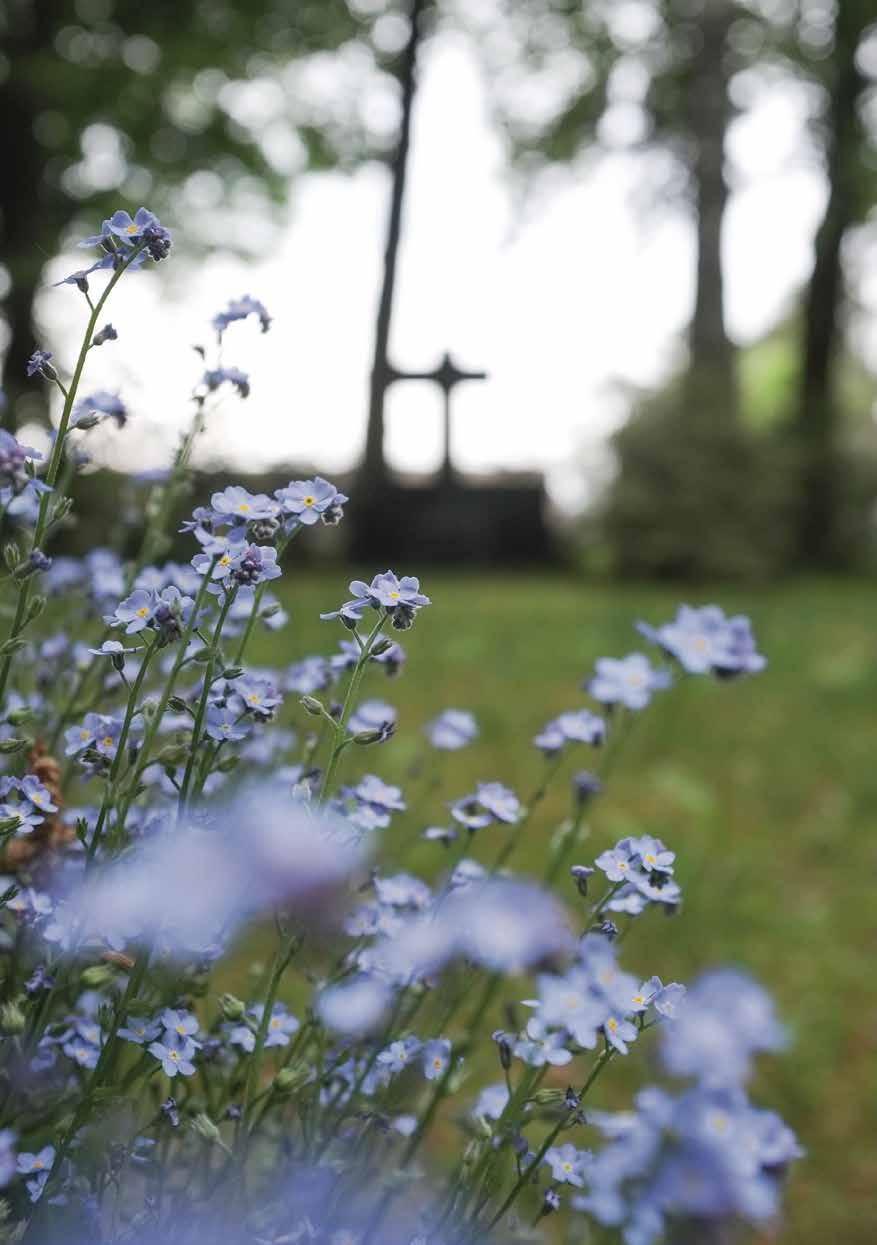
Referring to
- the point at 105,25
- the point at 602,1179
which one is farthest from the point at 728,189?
the point at 602,1179

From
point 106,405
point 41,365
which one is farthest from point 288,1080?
point 106,405

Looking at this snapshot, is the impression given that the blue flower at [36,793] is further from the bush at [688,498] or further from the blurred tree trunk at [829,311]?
the blurred tree trunk at [829,311]

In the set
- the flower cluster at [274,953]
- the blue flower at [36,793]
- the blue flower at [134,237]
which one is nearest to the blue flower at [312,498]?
the flower cluster at [274,953]

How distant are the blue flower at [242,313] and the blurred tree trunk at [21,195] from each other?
9388 millimetres

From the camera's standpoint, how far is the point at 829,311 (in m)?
11.8

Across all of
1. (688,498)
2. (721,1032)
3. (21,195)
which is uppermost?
(21,195)

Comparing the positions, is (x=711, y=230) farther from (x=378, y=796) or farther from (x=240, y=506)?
(x=240, y=506)

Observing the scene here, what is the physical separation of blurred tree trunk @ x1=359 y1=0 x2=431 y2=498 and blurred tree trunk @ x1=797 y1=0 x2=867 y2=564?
372 centimetres

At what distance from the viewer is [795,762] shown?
4879mm

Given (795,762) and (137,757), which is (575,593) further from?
(137,757)

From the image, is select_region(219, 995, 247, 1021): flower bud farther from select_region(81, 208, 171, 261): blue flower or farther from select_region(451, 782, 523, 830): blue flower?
select_region(81, 208, 171, 261): blue flower

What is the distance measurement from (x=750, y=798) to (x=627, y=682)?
3.09 metres

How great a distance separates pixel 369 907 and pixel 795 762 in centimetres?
370

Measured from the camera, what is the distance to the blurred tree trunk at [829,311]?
11.2 m
